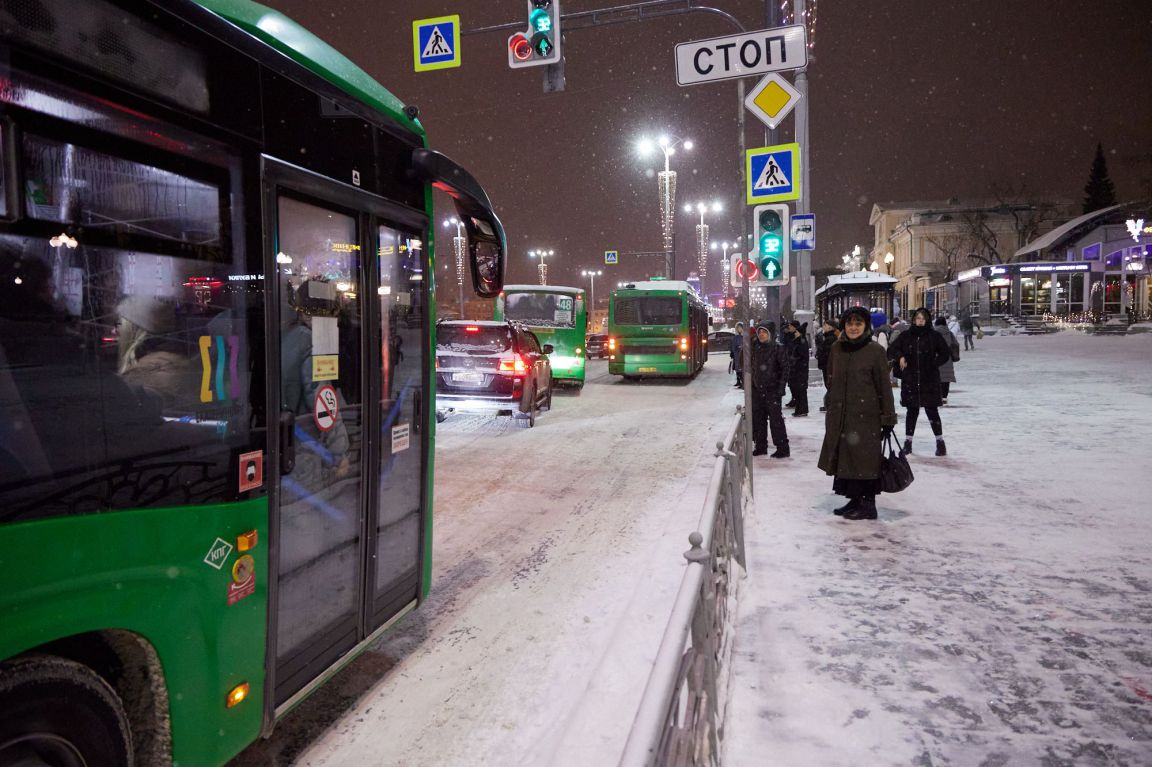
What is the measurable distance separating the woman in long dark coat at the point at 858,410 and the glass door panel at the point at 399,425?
161 inches

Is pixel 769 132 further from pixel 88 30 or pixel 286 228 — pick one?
pixel 88 30

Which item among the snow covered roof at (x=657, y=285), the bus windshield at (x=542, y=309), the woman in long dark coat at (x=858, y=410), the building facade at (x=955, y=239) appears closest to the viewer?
the woman in long dark coat at (x=858, y=410)

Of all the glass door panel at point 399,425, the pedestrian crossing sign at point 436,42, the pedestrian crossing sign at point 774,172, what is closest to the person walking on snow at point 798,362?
the pedestrian crossing sign at point 774,172

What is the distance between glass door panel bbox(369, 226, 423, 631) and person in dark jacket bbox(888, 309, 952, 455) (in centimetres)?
712

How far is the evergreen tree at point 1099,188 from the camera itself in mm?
98875

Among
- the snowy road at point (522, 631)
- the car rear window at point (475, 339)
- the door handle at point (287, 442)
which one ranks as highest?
the car rear window at point (475, 339)

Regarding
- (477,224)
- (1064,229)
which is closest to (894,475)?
(477,224)

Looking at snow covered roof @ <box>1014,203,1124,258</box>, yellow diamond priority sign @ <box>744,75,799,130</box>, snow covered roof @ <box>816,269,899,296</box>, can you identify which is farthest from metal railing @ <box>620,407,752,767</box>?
snow covered roof @ <box>1014,203,1124,258</box>

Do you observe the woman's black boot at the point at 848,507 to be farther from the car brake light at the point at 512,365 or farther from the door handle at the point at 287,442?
the car brake light at the point at 512,365

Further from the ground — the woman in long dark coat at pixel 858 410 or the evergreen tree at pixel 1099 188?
the evergreen tree at pixel 1099 188

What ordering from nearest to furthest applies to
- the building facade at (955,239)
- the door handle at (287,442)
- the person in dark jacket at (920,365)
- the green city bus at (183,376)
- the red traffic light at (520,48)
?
the green city bus at (183,376)
the door handle at (287,442)
the person in dark jacket at (920,365)
the red traffic light at (520,48)
the building facade at (955,239)

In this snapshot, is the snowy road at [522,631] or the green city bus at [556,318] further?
the green city bus at [556,318]

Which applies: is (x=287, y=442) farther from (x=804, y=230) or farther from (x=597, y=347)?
(x=597, y=347)

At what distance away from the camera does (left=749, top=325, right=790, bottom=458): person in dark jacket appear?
10.3 meters
